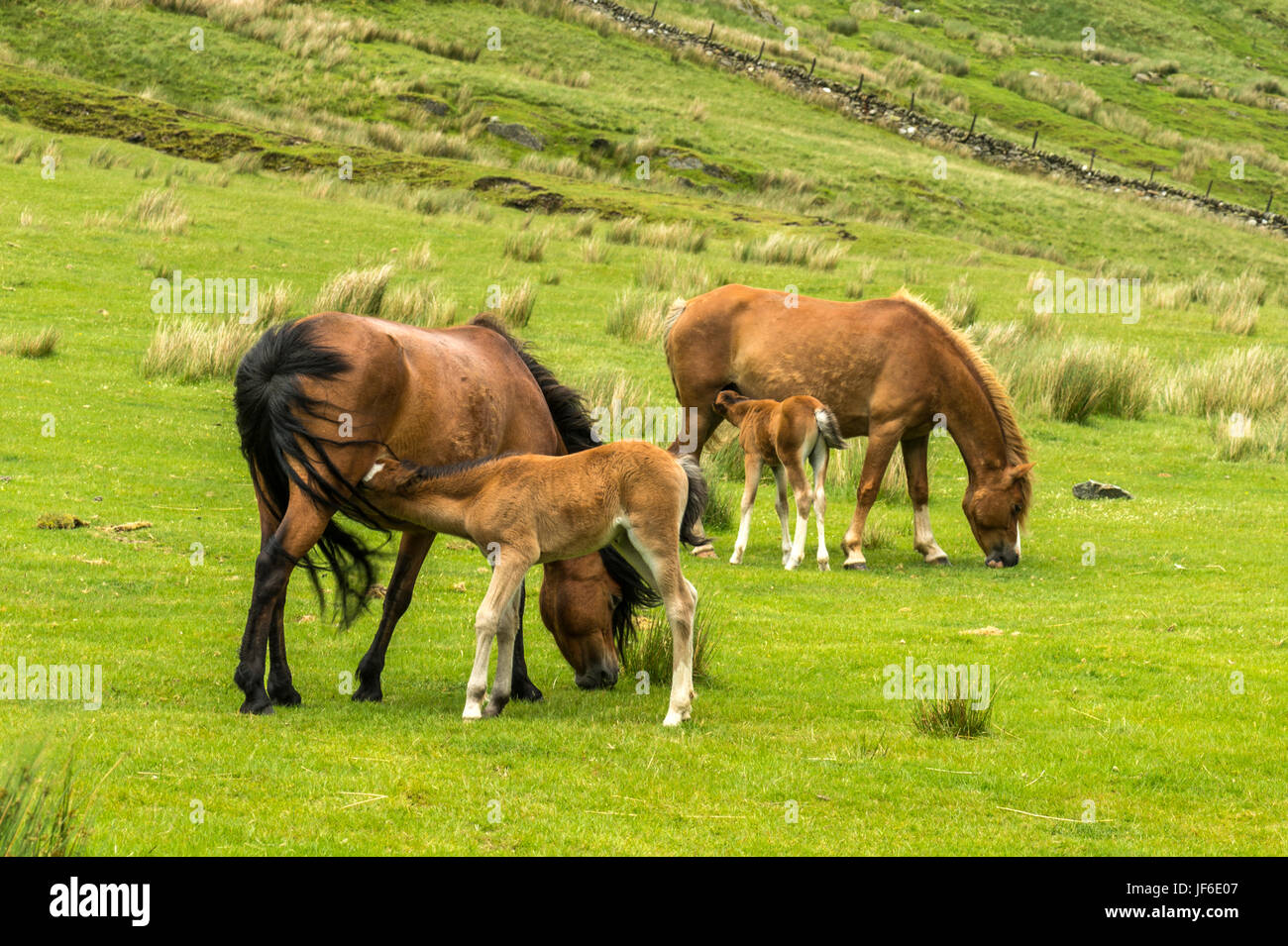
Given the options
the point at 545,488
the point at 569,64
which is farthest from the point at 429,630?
the point at 569,64

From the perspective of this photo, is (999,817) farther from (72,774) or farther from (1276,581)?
(1276,581)

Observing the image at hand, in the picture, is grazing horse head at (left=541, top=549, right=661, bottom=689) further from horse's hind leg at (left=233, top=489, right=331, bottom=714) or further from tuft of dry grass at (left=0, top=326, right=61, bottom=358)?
tuft of dry grass at (left=0, top=326, right=61, bottom=358)

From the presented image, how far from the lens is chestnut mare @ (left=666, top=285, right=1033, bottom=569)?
47.0 ft

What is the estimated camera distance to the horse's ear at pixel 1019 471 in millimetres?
14078

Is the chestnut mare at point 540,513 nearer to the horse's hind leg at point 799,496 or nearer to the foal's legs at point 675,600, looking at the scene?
the foal's legs at point 675,600

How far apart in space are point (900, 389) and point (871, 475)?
1.00 m

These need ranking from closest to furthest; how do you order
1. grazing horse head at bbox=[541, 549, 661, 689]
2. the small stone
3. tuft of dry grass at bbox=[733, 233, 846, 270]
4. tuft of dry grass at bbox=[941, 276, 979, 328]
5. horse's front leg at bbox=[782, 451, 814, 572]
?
grazing horse head at bbox=[541, 549, 661, 689] < horse's front leg at bbox=[782, 451, 814, 572] < the small stone < tuft of dry grass at bbox=[941, 276, 979, 328] < tuft of dry grass at bbox=[733, 233, 846, 270]

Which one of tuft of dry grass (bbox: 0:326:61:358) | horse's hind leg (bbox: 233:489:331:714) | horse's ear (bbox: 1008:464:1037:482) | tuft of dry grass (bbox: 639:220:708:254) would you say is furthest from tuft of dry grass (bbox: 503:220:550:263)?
Answer: horse's hind leg (bbox: 233:489:331:714)

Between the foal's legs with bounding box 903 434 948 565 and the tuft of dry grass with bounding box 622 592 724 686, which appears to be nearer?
the tuft of dry grass with bounding box 622 592 724 686

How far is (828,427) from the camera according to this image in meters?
13.9

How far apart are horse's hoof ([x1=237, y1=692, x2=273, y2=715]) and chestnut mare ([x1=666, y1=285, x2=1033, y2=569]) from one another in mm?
7617

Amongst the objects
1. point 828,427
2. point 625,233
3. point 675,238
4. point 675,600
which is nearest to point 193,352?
point 828,427

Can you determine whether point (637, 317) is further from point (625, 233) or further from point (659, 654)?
point (659, 654)

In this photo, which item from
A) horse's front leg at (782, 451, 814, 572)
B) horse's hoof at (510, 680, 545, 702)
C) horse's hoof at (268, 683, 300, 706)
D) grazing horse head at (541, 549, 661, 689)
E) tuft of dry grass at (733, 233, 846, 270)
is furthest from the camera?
tuft of dry grass at (733, 233, 846, 270)
